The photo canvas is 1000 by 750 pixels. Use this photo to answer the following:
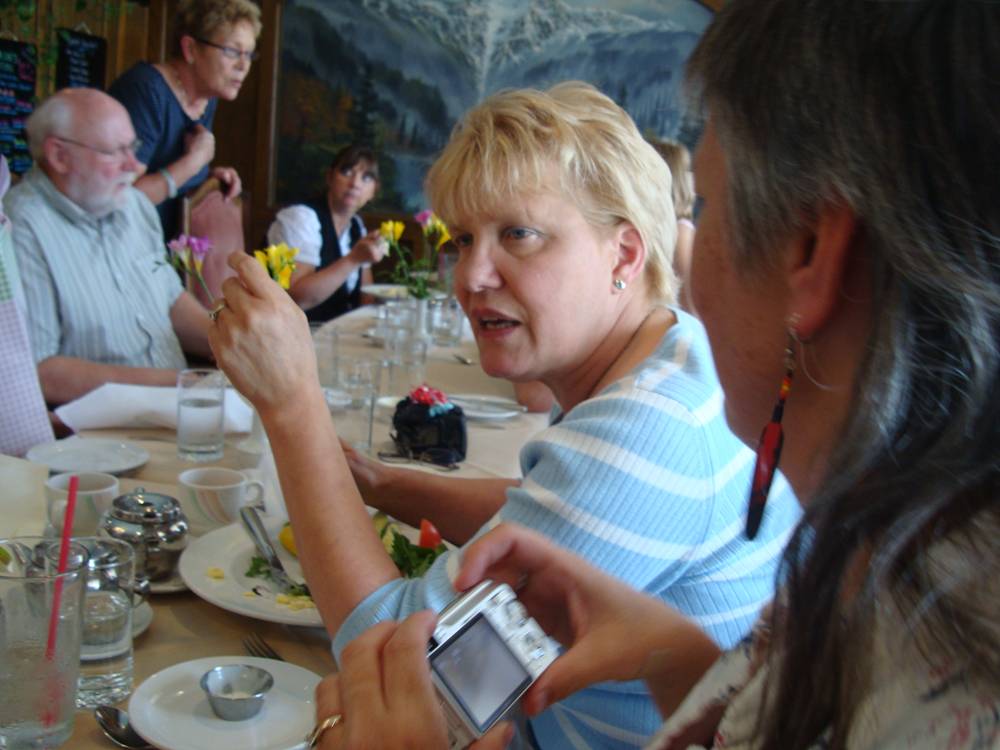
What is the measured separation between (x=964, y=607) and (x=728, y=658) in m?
0.32

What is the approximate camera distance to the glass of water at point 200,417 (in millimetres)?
1806

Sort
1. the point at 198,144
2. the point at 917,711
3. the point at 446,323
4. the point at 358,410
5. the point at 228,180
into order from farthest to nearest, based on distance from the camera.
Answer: the point at 228,180 < the point at 198,144 < the point at 446,323 < the point at 358,410 < the point at 917,711

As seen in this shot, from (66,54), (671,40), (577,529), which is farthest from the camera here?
(671,40)

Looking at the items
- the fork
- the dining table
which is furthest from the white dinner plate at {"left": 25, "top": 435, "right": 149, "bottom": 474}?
the fork

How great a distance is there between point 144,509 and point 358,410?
714mm

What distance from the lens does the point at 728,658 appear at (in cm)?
79

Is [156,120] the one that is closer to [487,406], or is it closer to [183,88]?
[183,88]

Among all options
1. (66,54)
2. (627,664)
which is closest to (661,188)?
(627,664)

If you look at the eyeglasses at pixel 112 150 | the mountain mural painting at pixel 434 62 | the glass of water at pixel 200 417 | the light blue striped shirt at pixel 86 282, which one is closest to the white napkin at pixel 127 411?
the glass of water at pixel 200 417

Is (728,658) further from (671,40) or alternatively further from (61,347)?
(671,40)

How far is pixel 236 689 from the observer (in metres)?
0.97

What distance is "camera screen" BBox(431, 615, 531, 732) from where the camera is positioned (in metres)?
0.71

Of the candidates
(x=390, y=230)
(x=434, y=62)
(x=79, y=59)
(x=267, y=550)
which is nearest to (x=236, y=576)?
(x=267, y=550)

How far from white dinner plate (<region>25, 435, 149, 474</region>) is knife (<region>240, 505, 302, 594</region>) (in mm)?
476
